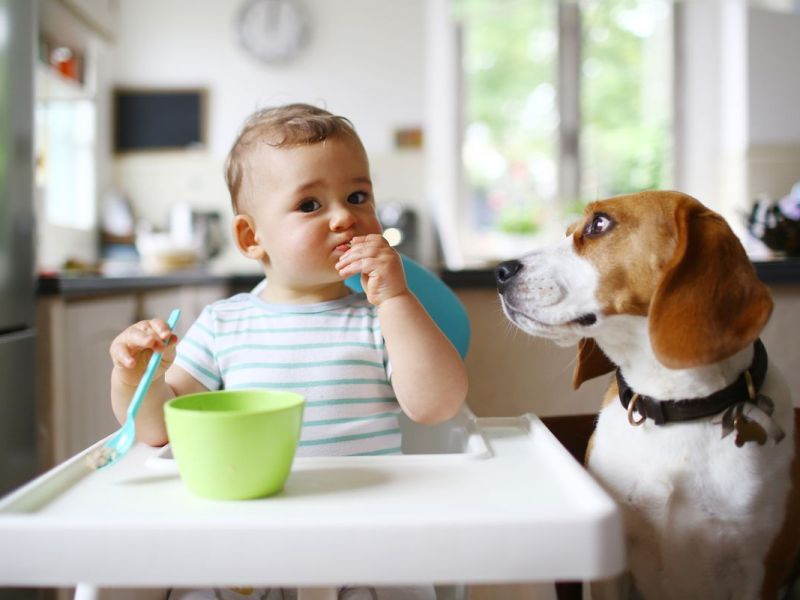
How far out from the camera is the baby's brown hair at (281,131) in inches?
37.5

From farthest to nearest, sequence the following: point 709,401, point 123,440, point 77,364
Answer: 1. point 77,364
2. point 709,401
3. point 123,440

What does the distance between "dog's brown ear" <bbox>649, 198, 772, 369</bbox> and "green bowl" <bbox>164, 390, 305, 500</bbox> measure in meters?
0.42

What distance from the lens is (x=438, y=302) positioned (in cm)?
106

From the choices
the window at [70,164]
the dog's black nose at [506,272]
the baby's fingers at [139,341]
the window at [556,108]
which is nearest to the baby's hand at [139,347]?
the baby's fingers at [139,341]

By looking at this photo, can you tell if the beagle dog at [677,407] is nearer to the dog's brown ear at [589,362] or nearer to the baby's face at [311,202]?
the dog's brown ear at [589,362]

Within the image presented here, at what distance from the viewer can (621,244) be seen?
90cm

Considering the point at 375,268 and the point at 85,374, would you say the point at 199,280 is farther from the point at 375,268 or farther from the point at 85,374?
the point at 375,268

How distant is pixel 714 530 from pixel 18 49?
1.39m

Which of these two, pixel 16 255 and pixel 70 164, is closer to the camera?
pixel 16 255

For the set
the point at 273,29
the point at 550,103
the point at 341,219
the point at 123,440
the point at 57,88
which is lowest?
the point at 123,440

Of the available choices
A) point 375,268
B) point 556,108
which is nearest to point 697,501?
point 375,268

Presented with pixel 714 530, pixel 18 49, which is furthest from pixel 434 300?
pixel 18 49

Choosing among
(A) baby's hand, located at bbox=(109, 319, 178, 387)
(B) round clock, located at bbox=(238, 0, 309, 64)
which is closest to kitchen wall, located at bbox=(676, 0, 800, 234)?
Answer: (B) round clock, located at bbox=(238, 0, 309, 64)

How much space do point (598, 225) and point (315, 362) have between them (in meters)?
0.40
